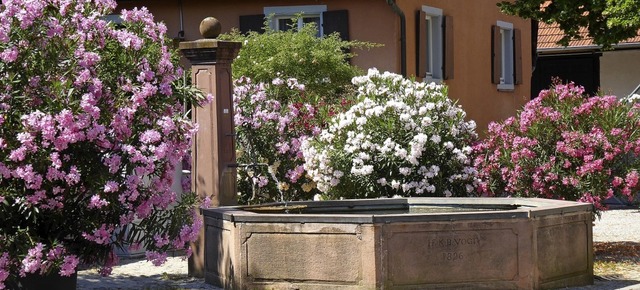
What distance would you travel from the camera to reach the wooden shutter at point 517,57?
27156mm

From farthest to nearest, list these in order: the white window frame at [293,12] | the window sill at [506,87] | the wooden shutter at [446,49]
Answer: the window sill at [506,87]
the wooden shutter at [446,49]
the white window frame at [293,12]

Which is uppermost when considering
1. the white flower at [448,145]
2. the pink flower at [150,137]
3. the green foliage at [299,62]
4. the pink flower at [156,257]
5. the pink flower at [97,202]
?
the green foliage at [299,62]

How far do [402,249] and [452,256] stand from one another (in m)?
0.44

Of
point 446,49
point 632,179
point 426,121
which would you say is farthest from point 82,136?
point 446,49

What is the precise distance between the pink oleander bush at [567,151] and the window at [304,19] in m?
7.16

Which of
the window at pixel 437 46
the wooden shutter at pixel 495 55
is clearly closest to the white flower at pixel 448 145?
the window at pixel 437 46

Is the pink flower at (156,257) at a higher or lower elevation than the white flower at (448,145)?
lower

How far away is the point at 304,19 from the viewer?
21.5 meters

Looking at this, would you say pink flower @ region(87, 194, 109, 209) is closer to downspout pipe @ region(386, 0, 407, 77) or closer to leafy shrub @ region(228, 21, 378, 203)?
leafy shrub @ region(228, 21, 378, 203)

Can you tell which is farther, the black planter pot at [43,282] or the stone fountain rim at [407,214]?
the stone fountain rim at [407,214]

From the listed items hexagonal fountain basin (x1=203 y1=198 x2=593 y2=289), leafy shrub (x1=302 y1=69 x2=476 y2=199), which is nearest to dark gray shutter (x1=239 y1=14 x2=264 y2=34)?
leafy shrub (x1=302 y1=69 x2=476 y2=199)

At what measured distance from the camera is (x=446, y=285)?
1043 centimetres

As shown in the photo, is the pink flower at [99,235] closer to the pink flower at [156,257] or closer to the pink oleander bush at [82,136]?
the pink oleander bush at [82,136]

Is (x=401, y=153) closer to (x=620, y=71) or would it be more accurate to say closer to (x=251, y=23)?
(x=251, y=23)
